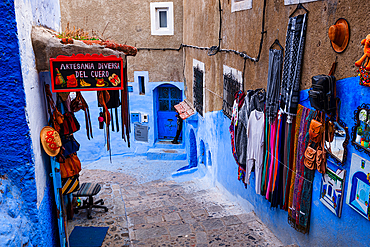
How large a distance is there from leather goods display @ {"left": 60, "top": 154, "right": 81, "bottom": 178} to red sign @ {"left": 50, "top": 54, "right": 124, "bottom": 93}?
128 cm

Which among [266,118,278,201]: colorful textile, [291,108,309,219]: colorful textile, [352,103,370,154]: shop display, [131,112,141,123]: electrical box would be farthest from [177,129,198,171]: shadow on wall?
[352,103,370,154]: shop display

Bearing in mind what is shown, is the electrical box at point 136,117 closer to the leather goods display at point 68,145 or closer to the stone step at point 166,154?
the stone step at point 166,154

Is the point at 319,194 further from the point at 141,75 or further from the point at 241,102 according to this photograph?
the point at 141,75

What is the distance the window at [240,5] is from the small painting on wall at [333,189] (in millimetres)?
3570

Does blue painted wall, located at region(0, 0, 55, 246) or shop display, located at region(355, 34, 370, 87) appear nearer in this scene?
shop display, located at region(355, 34, 370, 87)

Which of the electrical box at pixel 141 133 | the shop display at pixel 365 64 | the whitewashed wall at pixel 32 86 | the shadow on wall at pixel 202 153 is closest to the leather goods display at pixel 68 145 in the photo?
the whitewashed wall at pixel 32 86

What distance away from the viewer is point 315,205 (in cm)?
420

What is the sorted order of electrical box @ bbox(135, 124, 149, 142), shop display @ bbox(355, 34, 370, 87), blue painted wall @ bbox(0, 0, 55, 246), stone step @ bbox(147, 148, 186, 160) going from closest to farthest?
shop display @ bbox(355, 34, 370, 87) < blue painted wall @ bbox(0, 0, 55, 246) < stone step @ bbox(147, 148, 186, 160) < electrical box @ bbox(135, 124, 149, 142)

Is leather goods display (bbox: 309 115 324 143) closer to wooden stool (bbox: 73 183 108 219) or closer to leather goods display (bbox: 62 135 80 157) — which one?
leather goods display (bbox: 62 135 80 157)

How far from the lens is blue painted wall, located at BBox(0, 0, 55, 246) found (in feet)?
10.9

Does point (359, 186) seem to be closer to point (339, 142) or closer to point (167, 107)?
point (339, 142)

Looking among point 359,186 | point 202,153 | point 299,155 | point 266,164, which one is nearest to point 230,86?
point 266,164

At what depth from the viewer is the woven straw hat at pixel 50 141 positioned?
4.14 m

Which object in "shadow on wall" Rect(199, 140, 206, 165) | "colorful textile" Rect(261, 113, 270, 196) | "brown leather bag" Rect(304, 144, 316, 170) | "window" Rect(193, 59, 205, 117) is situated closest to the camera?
"brown leather bag" Rect(304, 144, 316, 170)
